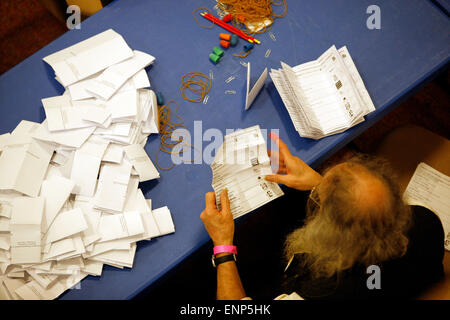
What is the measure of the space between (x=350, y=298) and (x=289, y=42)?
115cm

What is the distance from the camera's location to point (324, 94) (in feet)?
4.67

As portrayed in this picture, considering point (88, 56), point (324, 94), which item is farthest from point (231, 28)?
point (88, 56)

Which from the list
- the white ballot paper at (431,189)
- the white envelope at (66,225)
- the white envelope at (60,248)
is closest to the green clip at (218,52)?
the white envelope at (66,225)

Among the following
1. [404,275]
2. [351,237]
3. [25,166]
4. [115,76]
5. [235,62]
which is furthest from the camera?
[235,62]

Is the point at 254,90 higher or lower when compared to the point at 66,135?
higher

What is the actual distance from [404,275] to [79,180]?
50.5 inches

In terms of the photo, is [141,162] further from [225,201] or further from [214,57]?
[214,57]

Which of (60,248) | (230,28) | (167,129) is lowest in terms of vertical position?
(60,248)

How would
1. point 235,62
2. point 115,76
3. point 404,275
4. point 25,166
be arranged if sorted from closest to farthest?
point 404,275 → point 25,166 → point 115,76 → point 235,62

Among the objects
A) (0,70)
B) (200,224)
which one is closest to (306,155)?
(200,224)

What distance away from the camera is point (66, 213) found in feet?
3.97

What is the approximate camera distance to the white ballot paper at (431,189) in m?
1.52

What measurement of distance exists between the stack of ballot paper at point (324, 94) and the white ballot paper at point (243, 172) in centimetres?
22

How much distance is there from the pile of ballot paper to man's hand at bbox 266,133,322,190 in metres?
0.49
